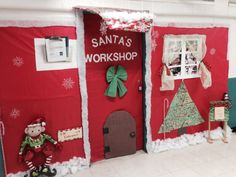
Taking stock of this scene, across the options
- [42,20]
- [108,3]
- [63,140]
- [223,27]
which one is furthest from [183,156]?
[42,20]

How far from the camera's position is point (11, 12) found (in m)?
2.50

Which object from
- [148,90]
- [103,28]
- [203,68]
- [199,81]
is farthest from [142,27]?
[199,81]

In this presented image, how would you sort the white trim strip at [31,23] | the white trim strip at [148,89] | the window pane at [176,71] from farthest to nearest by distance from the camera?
the window pane at [176,71] → the white trim strip at [148,89] → the white trim strip at [31,23]

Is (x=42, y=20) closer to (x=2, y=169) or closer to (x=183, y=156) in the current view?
(x=2, y=169)

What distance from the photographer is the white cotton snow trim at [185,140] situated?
11.4ft

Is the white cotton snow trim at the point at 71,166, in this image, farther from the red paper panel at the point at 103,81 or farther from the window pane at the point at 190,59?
the window pane at the point at 190,59

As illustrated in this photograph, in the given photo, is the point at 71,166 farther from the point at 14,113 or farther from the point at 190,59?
the point at 190,59

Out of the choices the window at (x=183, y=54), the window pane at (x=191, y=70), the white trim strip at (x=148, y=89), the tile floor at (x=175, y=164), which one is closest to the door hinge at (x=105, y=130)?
the tile floor at (x=175, y=164)

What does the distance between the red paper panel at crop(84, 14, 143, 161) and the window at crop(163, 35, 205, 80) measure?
418 millimetres

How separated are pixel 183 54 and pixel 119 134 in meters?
1.44

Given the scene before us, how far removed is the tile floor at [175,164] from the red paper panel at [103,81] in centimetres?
30

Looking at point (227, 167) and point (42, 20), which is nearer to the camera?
point (42, 20)

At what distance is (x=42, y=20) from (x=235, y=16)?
2837 millimetres

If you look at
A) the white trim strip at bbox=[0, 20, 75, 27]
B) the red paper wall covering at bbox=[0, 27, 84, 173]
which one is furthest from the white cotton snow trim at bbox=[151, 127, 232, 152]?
the white trim strip at bbox=[0, 20, 75, 27]
